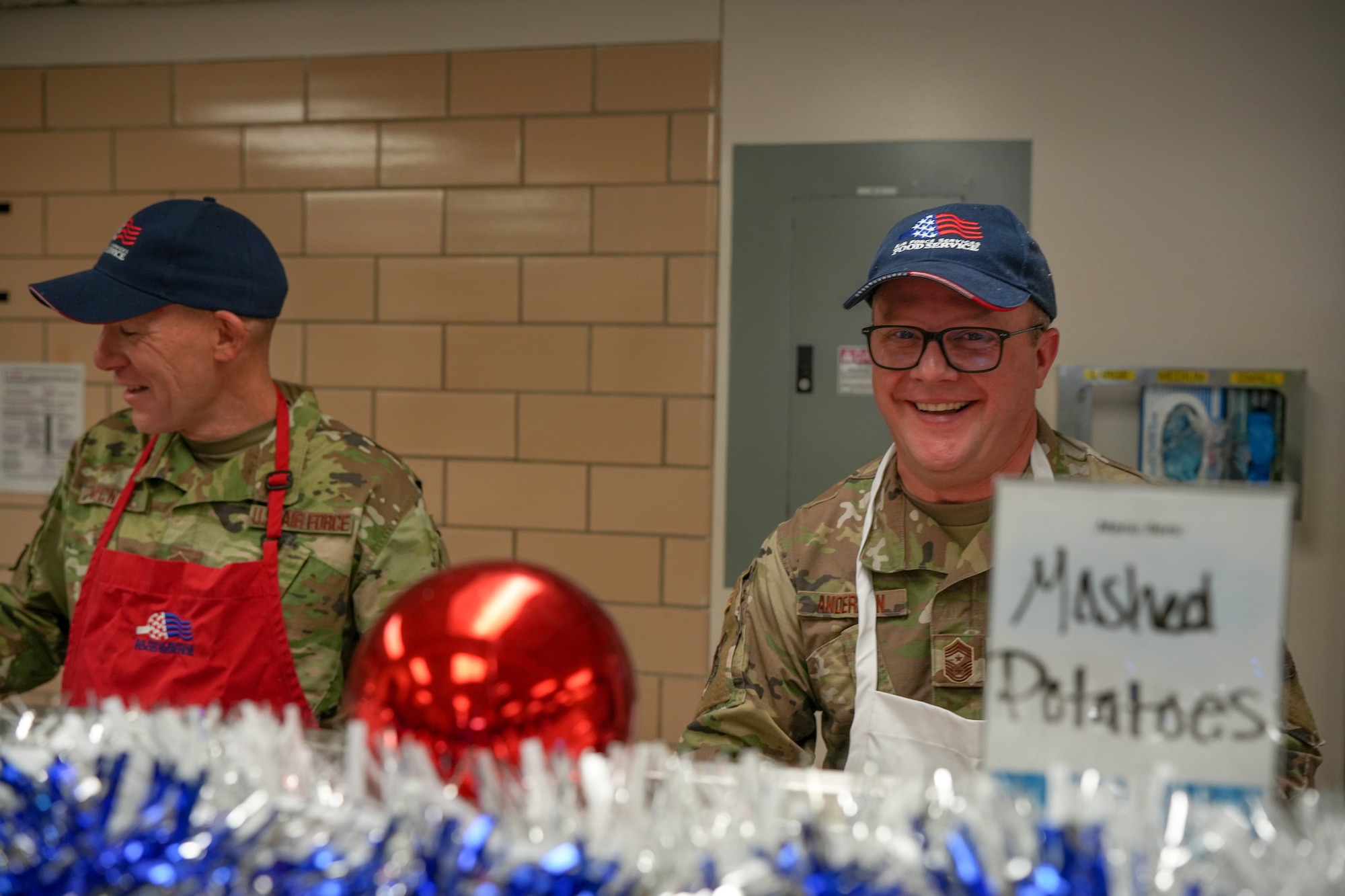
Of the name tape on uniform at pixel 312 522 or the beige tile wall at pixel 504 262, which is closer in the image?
the name tape on uniform at pixel 312 522

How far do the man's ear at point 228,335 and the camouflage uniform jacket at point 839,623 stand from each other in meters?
0.75

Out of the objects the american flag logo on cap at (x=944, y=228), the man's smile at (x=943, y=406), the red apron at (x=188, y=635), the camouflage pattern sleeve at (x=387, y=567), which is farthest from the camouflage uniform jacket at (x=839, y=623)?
the red apron at (x=188, y=635)

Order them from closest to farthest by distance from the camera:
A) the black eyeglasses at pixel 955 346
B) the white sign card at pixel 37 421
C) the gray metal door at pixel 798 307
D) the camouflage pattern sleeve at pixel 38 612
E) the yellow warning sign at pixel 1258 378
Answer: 1. the black eyeglasses at pixel 955 346
2. the camouflage pattern sleeve at pixel 38 612
3. the yellow warning sign at pixel 1258 378
4. the gray metal door at pixel 798 307
5. the white sign card at pixel 37 421

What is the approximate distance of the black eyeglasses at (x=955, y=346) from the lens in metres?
1.15

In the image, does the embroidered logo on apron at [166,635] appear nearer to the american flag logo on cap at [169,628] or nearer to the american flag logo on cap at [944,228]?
the american flag logo on cap at [169,628]

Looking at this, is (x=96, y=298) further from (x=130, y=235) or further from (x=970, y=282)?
(x=970, y=282)

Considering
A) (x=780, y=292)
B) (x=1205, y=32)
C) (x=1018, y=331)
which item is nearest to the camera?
(x=1018, y=331)

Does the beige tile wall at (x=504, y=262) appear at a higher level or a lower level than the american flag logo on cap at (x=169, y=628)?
higher

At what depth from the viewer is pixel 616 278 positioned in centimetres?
260

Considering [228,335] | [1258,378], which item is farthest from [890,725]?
[1258,378]

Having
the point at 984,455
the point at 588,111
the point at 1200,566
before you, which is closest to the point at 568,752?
the point at 1200,566

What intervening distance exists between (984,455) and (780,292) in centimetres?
143

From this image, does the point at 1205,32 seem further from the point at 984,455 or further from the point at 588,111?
the point at 984,455

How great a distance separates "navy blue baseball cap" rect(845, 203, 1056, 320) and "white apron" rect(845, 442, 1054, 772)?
1.14 feet
